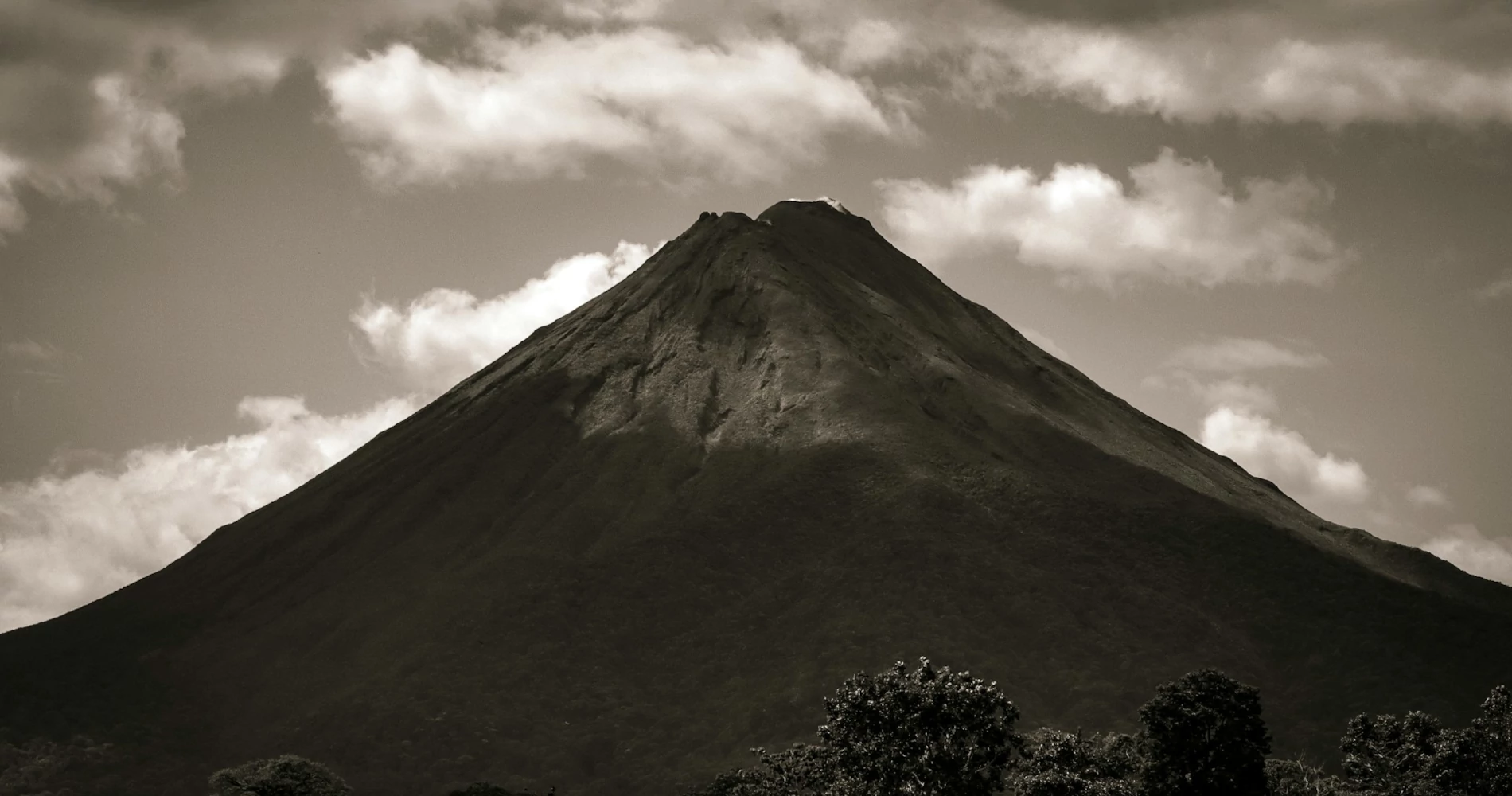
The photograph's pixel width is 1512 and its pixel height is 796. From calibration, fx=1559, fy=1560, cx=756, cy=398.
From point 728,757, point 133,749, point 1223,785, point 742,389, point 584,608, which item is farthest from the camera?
point 742,389

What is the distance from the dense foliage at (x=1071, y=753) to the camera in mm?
54906

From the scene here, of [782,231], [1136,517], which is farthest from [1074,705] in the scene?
[782,231]

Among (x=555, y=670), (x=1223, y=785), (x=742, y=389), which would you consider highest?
(x=742, y=389)

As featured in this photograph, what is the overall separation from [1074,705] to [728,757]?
25.4 meters

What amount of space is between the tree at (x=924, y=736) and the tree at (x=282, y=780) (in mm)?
37185

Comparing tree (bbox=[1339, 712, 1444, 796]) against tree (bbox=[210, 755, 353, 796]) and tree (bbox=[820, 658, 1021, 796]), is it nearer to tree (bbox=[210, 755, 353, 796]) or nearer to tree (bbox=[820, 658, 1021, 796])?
tree (bbox=[820, 658, 1021, 796])

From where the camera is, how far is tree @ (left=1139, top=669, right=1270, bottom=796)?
5978cm

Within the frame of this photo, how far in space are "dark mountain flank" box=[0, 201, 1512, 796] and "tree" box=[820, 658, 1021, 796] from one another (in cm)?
5113

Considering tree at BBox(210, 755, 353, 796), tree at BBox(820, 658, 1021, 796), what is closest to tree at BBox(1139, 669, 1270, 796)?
tree at BBox(820, 658, 1021, 796)

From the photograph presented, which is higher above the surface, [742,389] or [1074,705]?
[742,389]

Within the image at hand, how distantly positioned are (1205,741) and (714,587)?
7213 cm

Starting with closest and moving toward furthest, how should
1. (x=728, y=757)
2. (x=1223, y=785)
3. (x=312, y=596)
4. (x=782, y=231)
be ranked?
(x=1223, y=785)
(x=728, y=757)
(x=312, y=596)
(x=782, y=231)

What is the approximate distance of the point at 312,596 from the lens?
137m

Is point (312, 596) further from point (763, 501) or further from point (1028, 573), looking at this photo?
point (1028, 573)
